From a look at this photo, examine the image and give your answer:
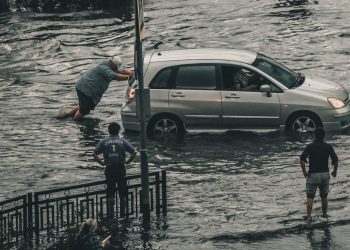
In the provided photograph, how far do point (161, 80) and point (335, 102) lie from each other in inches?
135

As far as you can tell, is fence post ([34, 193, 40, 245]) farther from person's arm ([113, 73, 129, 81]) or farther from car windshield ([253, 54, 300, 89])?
car windshield ([253, 54, 300, 89])

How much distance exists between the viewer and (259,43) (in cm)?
3164

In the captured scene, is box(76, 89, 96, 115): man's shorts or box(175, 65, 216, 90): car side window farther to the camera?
box(76, 89, 96, 115): man's shorts

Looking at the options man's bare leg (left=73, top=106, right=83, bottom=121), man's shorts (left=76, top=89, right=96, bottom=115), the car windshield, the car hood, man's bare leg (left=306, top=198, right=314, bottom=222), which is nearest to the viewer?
man's bare leg (left=306, top=198, right=314, bottom=222)

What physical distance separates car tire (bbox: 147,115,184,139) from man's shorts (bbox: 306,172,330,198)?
19.1 ft

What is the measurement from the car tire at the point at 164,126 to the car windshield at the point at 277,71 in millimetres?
1930

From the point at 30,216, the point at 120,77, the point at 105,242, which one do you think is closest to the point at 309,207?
the point at 105,242

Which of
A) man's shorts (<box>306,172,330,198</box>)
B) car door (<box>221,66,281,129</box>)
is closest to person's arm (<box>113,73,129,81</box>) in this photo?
car door (<box>221,66,281,129</box>)

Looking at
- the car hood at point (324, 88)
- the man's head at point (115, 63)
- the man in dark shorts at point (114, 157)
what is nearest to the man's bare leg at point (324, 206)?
the man in dark shorts at point (114, 157)

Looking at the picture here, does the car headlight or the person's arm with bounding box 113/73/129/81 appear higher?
the person's arm with bounding box 113/73/129/81

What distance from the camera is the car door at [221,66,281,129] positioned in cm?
2178

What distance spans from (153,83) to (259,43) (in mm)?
9987

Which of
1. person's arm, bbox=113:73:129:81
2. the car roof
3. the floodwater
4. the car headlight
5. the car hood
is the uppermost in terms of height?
the car roof

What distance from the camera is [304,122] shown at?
21.8m
